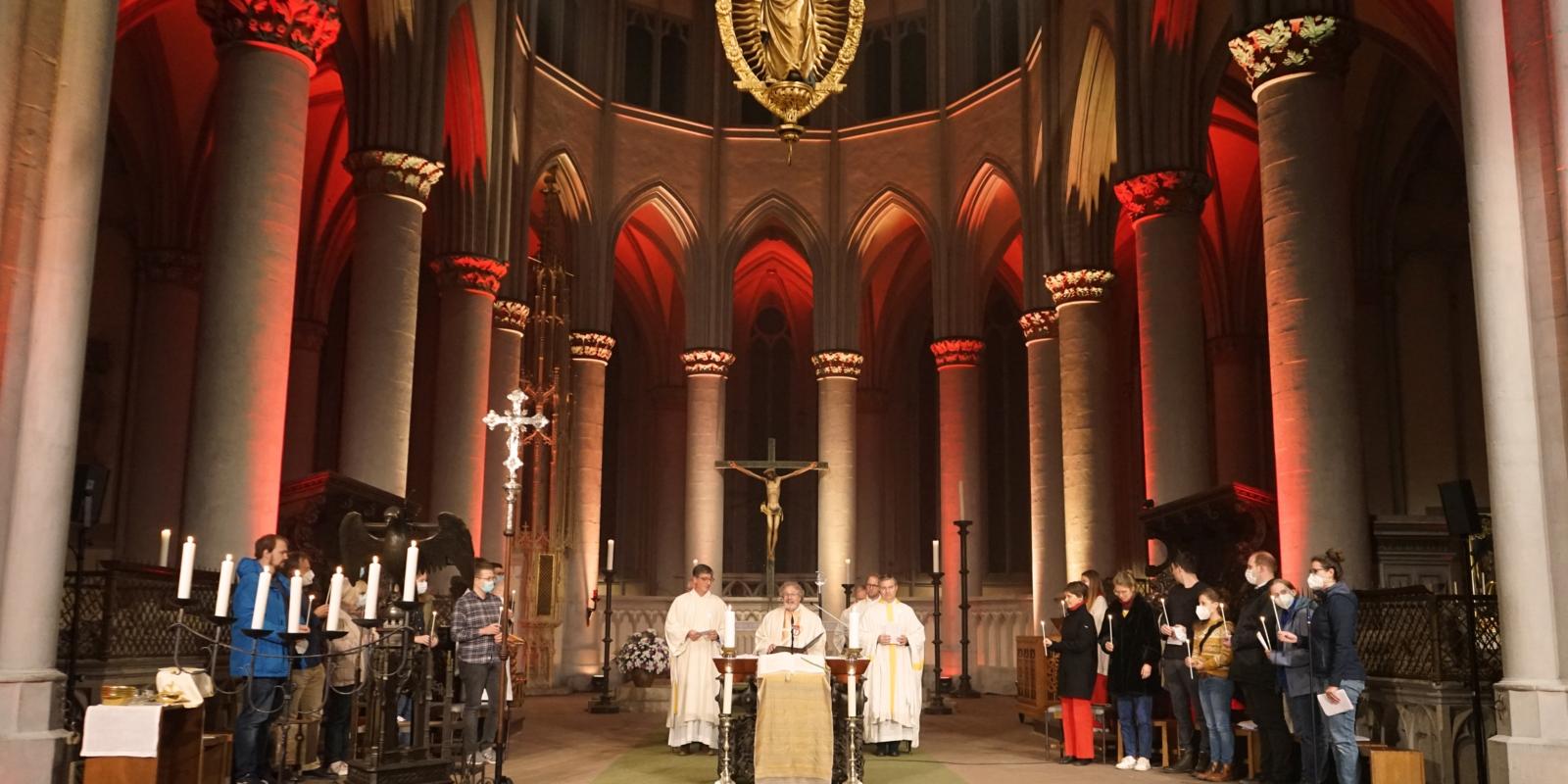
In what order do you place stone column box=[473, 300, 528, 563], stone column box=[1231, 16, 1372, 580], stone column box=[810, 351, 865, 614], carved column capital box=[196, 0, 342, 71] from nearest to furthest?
1. carved column capital box=[196, 0, 342, 71]
2. stone column box=[1231, 16, 1372, 580]
3. stone column box=[473, 300, 528, 563]
4. stone column box=[810, 351, 865, 614]

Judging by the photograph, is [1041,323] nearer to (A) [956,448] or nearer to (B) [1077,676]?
(A) [956,448]

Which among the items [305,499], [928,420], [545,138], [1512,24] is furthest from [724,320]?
[1512,24]

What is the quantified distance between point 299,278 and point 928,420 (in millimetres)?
14051

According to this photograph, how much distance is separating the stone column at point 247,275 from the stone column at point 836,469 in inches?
574

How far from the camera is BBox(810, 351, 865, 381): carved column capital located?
25.6 metres

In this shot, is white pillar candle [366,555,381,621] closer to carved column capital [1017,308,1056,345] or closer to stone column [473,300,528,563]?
stone column [473,300,528,563]

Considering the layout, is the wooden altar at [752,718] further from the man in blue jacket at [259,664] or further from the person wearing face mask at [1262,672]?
the man in blue jacket at [259,664]

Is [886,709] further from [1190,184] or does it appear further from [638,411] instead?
[638,411]

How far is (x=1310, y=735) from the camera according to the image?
919 centimetres

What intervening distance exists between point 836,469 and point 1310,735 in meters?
16.4

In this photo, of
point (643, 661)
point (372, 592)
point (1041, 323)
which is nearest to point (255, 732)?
point (372, 592)

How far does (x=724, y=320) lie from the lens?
2597cm

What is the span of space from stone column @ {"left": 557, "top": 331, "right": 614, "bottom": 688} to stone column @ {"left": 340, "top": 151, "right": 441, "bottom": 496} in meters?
8.74

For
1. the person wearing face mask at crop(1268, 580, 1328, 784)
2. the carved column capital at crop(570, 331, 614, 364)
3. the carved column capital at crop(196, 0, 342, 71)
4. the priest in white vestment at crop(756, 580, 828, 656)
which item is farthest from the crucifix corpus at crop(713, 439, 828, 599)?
the person wearing face mask at crop(1268, 580, 1328, 784)
